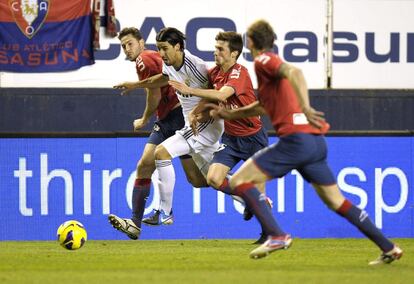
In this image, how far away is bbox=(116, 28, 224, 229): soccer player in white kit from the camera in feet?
41.4

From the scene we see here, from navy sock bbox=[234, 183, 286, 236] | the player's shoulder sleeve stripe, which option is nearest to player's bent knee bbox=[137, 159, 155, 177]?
the player's shoulder sleeve stripe

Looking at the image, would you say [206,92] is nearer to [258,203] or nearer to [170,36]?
[170,36]

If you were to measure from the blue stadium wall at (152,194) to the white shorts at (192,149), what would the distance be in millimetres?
2093

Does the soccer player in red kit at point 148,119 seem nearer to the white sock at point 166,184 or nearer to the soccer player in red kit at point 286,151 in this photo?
the white sock at point 166,184

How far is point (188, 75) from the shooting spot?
12805 mm

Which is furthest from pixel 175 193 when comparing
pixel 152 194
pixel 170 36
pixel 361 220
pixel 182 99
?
pixel 361 220

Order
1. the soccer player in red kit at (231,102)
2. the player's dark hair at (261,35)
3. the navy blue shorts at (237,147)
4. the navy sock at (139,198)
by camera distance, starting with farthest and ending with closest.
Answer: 1. the navy sock at (139,198)
2. the navy blue shorts at (237,147)
3. the soccer player in red kit at (231,102)
4. the player's dark hair at (261,35)

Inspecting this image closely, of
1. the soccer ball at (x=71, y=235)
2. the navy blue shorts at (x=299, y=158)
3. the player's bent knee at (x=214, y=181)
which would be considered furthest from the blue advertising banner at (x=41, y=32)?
the navy blue shorts at (x=299, y=158)

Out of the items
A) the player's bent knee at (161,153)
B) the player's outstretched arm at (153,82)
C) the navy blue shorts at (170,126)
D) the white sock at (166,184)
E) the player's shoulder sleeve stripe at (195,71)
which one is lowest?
the white sock at (166,184)

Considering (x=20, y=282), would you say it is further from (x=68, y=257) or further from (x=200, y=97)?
(x=200, y=97)

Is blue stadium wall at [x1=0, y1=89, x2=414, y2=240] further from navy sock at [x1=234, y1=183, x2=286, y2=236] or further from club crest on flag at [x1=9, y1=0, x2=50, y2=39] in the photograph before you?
navy sock at [x1=234, y1=183, x2=286, y2=236]

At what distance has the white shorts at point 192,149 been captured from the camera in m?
12.8

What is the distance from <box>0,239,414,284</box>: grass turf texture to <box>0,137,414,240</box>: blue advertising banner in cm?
142

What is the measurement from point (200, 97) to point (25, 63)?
5227 millimetres
